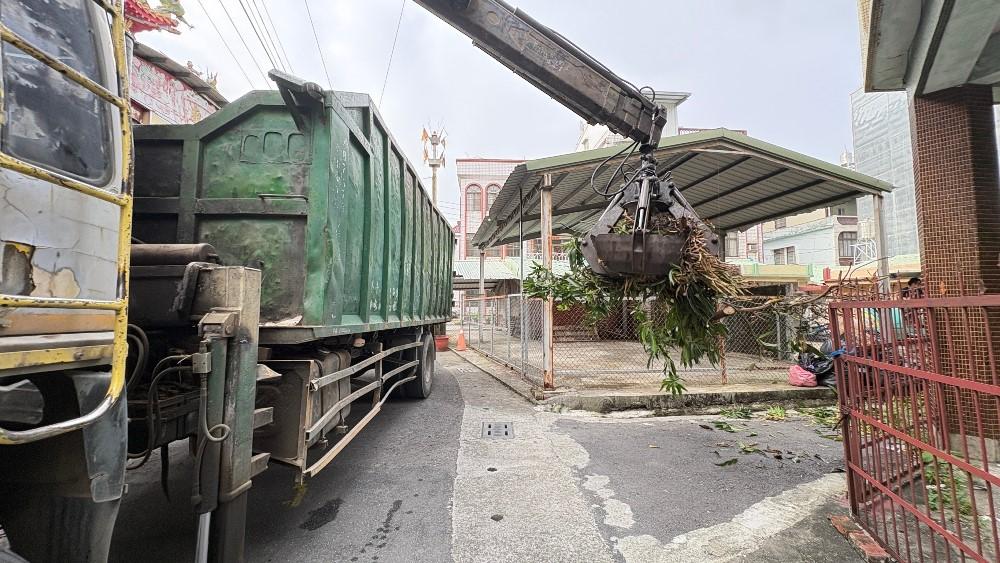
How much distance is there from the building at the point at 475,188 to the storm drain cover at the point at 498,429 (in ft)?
80.1

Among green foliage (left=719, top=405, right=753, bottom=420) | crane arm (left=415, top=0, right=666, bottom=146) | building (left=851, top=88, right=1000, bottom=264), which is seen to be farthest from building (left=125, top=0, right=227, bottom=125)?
building (left=851, top=88, right=1000, bottom=264)

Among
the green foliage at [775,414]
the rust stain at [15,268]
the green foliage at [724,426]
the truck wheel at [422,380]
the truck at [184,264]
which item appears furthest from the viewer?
the truck wheel at [422,380]

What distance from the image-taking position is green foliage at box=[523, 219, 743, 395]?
10.7ft

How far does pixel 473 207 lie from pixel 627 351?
2010cm

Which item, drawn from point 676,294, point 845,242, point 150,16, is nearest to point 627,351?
point 676,294

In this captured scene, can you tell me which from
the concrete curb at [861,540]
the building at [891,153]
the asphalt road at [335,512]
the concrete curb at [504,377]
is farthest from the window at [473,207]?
the concrete curb at [861,540]

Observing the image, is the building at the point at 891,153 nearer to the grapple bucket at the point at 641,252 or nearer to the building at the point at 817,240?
the building at the point at 817,240

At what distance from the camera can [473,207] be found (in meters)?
29.9

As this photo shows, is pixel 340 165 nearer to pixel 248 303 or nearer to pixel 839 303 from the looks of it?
pixel 248 303

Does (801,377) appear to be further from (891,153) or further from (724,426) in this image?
(891,153)

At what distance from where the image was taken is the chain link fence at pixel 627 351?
7062 mm

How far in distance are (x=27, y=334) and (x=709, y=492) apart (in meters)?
4.27

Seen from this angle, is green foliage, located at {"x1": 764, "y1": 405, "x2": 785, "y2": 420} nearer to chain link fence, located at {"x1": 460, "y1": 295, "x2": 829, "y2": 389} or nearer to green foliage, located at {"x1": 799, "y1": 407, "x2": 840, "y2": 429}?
green foliage, located at {"x1": 799, "y1": 407, "x2": 840, "y2": 429}

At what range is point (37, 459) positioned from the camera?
1.49 m
